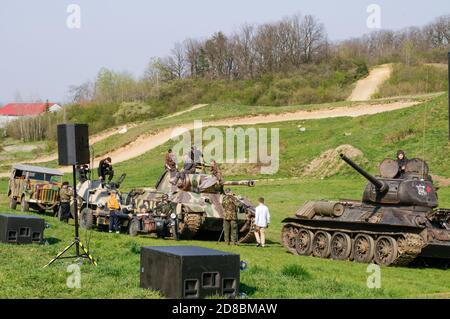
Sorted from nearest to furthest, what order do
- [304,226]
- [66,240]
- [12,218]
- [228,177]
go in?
[12,218]
[66,240]
[304,226]
[228,177]

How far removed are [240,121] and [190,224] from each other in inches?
1479

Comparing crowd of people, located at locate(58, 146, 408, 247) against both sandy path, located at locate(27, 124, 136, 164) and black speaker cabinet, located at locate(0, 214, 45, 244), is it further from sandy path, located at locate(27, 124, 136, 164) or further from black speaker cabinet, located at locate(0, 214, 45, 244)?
sandy path, located at locate(27, 124, 136, 164)

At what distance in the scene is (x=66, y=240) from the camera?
20969 millimetres

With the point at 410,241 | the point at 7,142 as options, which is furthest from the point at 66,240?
the point at 7,142

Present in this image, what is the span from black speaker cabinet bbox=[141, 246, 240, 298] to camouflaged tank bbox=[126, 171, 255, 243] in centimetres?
1215

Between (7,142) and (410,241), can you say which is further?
(7,142)

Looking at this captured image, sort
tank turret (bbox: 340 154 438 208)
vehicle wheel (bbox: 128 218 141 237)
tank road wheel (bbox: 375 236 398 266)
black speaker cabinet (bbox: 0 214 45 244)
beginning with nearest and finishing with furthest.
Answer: black speaker cabinet (bbox: 0 214 45 244) < tank road wheel (bbox: 375 236 398 266) < tank turret (bbox: 340 154 438 208) < vehicle wheel (bbox: 128 218 141 237)

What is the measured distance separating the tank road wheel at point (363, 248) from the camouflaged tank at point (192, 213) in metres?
4.37

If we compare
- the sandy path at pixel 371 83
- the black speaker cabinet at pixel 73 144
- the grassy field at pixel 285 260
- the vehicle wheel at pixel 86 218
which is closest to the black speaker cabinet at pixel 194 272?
the grassy field at pixel 285 260

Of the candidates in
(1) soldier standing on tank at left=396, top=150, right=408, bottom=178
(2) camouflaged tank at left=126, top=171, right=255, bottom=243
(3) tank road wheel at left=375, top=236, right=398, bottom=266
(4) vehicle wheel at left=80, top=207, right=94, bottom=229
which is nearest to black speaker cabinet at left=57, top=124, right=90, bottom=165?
(3) tank road wheel at left=375, top=236, right=398, bottom=266

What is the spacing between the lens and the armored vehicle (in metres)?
26.6
